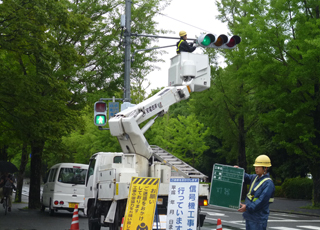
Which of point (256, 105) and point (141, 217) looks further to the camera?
point (256, 105)

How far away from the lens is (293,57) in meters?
23.1

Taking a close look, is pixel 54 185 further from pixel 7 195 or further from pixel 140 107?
pixel 140 107

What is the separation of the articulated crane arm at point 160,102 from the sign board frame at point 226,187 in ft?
9.69

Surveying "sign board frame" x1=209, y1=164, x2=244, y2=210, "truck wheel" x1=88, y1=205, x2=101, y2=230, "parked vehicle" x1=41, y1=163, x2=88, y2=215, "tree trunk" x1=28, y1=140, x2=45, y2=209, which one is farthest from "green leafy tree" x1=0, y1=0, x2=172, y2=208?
"sign board frame" x1=209, y1=164, x2=244, y2=210

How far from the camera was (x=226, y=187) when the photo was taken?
26.0 ft

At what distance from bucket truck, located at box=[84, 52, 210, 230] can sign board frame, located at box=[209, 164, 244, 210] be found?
2.50 m

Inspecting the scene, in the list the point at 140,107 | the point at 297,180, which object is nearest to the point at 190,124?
the point at 297,180

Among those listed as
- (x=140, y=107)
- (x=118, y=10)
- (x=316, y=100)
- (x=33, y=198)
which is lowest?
(x=33, y=198)

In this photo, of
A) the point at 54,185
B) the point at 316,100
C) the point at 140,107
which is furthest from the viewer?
the point at 316,100

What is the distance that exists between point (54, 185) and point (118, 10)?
9.38 metres

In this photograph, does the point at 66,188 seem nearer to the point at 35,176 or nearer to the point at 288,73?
the point at 35,176

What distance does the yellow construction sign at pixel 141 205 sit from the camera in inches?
326

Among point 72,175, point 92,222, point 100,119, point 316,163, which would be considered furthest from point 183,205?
point 316,163

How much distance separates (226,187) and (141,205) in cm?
Answer: 167
